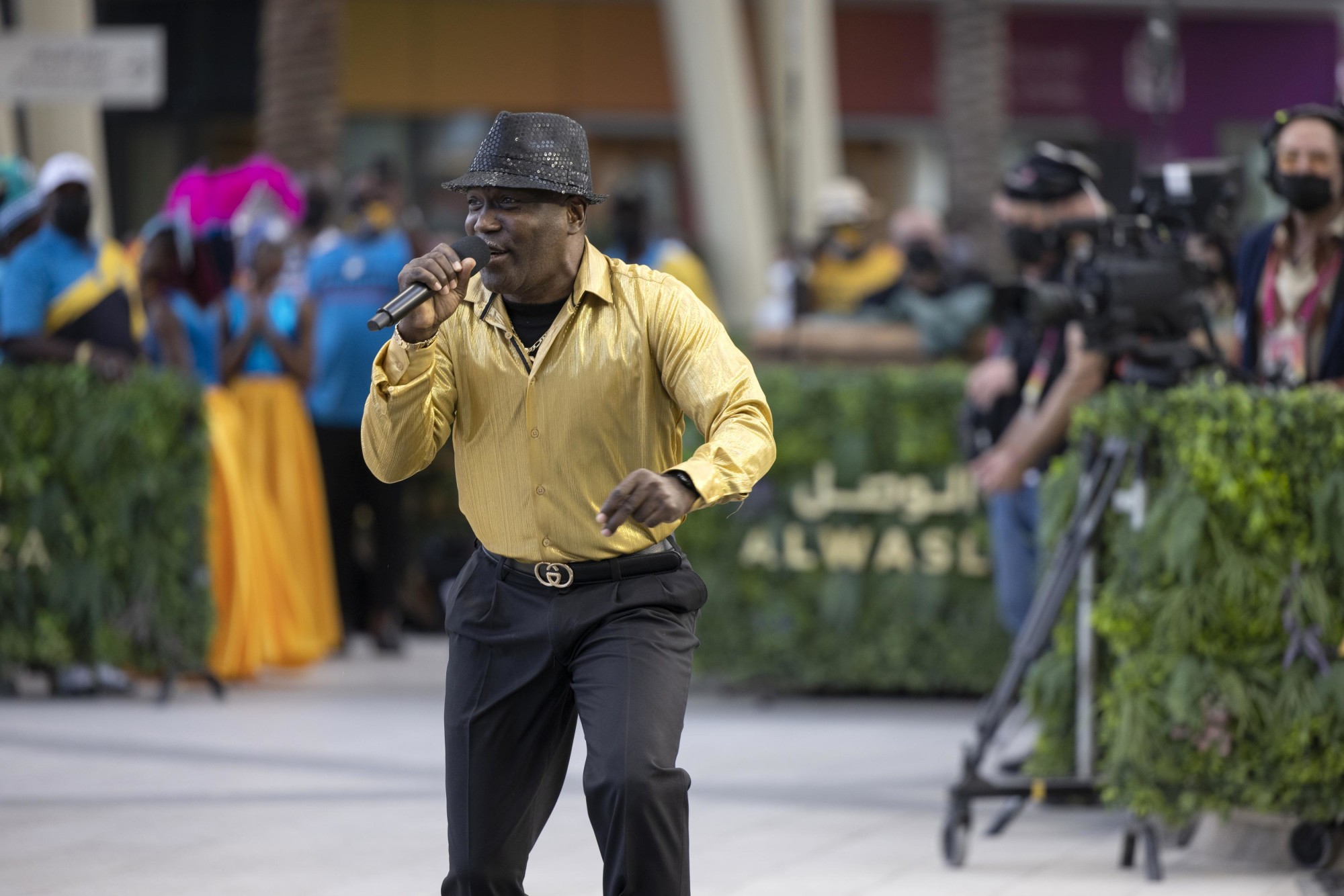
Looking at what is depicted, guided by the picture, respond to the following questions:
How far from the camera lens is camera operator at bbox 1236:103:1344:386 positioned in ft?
21.6

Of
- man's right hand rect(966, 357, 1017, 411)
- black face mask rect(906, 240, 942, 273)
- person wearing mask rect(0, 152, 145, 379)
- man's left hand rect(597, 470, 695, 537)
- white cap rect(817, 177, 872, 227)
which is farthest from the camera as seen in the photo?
white cap rect(817, 177, 872, 227)

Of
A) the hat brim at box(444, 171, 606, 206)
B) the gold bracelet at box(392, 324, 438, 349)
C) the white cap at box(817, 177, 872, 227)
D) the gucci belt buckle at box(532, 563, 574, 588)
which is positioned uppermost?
the hat brim at box(444, 171, 606, 206)

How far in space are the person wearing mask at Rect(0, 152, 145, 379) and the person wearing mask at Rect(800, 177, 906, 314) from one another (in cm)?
507

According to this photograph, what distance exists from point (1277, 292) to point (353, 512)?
602 centimetres

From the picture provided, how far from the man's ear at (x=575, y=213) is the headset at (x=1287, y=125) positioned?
3.20 m

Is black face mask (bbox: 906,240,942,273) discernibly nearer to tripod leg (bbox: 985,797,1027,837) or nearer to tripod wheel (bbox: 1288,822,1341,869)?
tripod leg (bbox: 985,797,1027,837)

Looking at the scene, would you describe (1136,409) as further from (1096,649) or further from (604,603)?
(604,603)

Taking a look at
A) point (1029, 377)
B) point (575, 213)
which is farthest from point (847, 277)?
point (575, 213)

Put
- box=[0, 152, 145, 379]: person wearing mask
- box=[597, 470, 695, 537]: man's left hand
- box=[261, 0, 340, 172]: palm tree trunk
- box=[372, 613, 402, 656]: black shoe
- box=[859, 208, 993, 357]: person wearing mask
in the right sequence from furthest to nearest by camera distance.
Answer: box=[261, 0, 340, 172]: palm tree trunk, box=[372, 613, 402, 656]: black shoe, box=[859, 208, 993, 357]: person wearing mask, box=[0, 152, 145, 379]: person wearing mask, box=[597, 470, 695, 537]: man's left hand

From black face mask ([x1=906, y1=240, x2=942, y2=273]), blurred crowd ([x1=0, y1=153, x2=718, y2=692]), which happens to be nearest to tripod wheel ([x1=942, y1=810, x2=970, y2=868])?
blurred crowd ([x1=0, y1=153, x2=718, y2=692])

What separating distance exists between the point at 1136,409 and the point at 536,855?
241 cm

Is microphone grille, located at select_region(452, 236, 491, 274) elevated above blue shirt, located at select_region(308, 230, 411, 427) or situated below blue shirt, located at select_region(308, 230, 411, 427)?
above

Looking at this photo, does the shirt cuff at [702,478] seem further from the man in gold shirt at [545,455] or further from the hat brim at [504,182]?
the hat brim at [504,182]

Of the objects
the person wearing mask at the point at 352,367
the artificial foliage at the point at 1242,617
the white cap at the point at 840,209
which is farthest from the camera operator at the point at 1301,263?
the white cap at the point at 840,209
